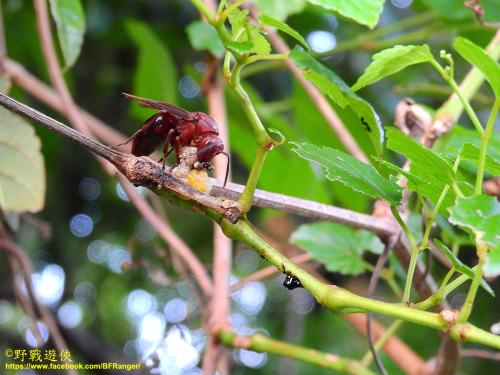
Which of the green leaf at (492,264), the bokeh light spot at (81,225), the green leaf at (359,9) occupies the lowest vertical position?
the green leaf at (492,264)

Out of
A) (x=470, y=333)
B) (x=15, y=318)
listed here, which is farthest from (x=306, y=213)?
(x=15, y=318)

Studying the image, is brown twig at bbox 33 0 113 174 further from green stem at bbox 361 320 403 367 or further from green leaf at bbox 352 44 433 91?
green leaf at bbox 352 44 433 91

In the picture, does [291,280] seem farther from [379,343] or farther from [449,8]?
[449,8]

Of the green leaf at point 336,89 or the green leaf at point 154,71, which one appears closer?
the green leaf at point 336,89

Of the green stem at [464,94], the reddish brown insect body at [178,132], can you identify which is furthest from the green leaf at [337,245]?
the reddish brown insect body at [178,132]

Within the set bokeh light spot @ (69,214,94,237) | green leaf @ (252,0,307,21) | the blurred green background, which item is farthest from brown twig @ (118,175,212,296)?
bokeh light spot @ (69,214,94,237)

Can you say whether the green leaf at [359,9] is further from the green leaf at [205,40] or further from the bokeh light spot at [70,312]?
the bokeh light spot at [70,312]
